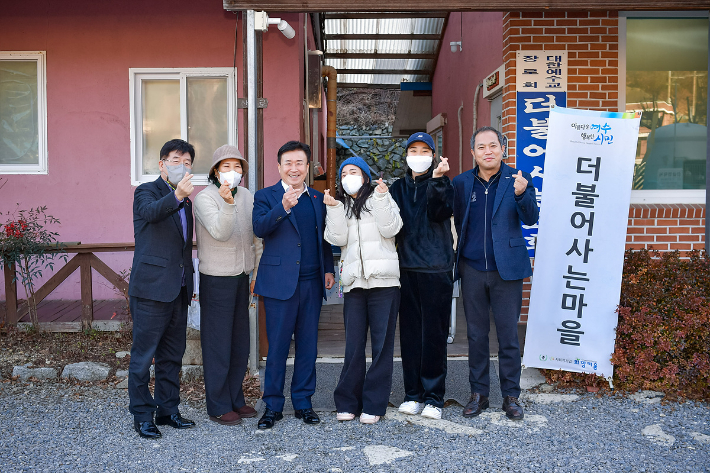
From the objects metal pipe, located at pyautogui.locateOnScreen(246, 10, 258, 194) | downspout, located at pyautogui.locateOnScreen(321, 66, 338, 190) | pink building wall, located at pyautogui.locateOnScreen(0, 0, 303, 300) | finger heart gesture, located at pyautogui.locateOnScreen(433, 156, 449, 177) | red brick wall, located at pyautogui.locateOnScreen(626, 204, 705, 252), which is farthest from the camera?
downspout, located at pyautogui.locateOnScreen(321, 66, 338, 190)

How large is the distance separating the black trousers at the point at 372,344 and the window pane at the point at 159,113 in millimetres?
4137

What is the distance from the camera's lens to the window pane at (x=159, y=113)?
733 centimetres

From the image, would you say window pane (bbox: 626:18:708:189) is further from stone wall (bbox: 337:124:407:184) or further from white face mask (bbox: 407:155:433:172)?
stone wall (bbox: 337:124:407:184)

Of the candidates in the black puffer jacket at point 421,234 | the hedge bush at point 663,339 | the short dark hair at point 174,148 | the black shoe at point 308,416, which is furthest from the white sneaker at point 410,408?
the short dark hair at point 174,148

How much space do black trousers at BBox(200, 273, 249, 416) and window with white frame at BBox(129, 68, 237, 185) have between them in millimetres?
3309

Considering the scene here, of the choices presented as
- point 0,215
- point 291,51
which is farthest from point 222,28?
point 0,215

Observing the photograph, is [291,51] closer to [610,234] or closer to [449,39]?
[610,234]

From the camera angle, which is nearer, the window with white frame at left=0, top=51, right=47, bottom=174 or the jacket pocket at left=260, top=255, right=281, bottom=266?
the jacket pocket at left=260, top=255, right=281, bottom=266

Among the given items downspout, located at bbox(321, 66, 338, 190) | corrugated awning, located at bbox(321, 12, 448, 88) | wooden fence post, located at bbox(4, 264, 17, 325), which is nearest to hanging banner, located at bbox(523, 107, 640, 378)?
wooden fence post, located at bbox(4, 264, 17, 325)

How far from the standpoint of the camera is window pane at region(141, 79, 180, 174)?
24.1 feet

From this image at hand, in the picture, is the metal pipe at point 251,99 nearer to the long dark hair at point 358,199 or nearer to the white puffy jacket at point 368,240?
the long dark hair at point 358,199

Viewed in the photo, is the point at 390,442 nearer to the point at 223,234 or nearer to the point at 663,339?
the point at 223,234

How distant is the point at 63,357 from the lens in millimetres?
5527

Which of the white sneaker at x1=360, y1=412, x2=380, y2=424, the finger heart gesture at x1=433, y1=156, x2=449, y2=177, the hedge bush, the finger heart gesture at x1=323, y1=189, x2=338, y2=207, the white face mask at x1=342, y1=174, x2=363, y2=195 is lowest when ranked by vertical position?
the white sneaker at x1=360, y1=412, x2=380, y2=424
